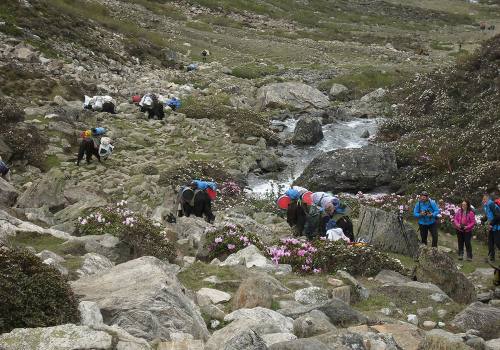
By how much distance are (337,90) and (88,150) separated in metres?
23.5

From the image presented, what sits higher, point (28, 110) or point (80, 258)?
point (80, 258)

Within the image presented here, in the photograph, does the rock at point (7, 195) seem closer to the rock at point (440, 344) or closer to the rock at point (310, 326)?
the rock at point (310, 326)

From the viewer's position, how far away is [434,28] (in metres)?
99.2

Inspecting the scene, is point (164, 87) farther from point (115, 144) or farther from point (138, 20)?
point (138, 20)

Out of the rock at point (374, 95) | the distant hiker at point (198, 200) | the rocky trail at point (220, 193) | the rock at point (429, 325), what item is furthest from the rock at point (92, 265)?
the rock at point (374, 95)

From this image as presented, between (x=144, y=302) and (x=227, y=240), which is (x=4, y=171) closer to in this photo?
(x=227, y=240)

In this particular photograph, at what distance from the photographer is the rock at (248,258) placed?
12.5 meters

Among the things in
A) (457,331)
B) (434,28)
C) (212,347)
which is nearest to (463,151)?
(457,331)

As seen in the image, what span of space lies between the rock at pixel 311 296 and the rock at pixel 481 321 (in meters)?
2.16

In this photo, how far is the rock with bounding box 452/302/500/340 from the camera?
29.3 feet

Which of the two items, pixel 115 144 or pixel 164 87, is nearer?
pixel 115 144

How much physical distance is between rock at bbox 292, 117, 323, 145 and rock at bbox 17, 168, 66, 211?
50.6 feet

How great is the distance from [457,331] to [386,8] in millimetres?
118921

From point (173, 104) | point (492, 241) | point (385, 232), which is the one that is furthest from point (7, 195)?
point (173, 104)
